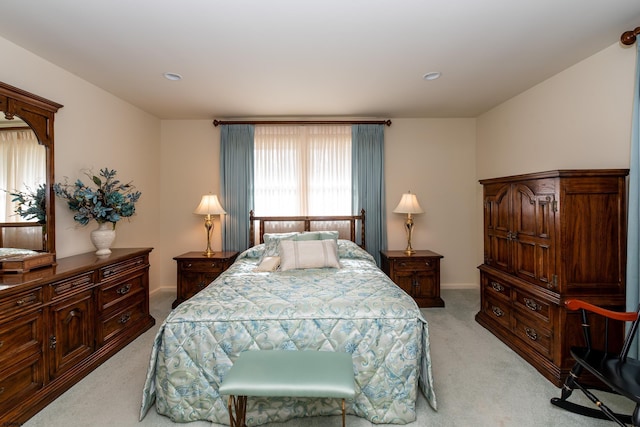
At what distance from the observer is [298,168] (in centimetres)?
456

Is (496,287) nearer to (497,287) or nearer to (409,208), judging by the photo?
(497,287)

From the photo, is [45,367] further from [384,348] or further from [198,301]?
[384,348]

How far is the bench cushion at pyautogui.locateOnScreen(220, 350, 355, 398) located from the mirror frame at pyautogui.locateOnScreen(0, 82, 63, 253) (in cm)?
225

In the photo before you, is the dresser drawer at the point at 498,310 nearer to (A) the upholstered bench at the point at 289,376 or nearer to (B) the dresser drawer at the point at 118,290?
(A) the upholstered bench at the point at 289,376

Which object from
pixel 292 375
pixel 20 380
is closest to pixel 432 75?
pixel 292 375

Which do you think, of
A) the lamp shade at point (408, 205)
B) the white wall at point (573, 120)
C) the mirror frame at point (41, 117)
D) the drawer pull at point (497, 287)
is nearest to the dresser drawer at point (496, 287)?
the drawer pull at point (497, 287)

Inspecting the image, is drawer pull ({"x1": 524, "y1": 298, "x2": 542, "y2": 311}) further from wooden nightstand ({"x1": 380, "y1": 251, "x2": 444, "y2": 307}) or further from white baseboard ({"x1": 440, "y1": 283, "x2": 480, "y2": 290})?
white baseboard ({"x1": 440, "y1": 283, "x2": 480, "y2": 290})

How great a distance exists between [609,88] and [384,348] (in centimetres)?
298

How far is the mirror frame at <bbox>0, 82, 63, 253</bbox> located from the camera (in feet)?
7.56

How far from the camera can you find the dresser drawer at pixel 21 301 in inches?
73.0

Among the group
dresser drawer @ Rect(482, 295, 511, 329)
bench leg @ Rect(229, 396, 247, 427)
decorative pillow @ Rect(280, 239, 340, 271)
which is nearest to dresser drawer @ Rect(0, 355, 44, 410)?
bench leg @ Rect(229, 396, 247, 427)

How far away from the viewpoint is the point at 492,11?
2.07 meters

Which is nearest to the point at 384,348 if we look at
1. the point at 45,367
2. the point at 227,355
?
the point at 227,355

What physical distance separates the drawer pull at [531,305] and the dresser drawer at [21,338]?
3968mm
